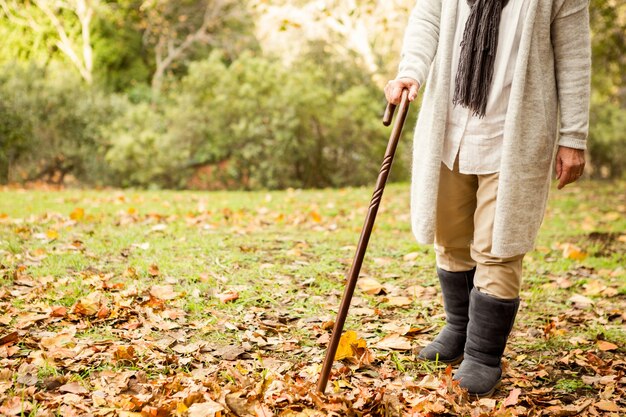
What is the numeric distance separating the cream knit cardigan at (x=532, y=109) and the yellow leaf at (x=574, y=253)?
8.96ft

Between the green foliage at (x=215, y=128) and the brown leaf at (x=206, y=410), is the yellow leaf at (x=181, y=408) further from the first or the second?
the green foliage at (x=215, y=128)

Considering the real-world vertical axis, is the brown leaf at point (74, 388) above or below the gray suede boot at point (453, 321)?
below

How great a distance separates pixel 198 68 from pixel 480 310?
32.3 ft

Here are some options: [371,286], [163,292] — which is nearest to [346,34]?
[371,286]

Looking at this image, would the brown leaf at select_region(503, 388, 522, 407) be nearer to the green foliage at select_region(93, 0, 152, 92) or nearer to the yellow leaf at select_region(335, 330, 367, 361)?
the yellow leaf at select_region(335, 330, 367, 361)

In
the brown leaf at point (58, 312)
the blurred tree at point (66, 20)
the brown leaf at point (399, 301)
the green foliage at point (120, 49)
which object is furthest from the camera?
the green foliage at point (120, 49)

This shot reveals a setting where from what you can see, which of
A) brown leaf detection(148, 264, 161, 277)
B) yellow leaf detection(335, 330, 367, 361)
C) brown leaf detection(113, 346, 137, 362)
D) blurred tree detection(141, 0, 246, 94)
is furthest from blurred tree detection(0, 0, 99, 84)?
yellow leaf detection(335, 330, 367, 361)

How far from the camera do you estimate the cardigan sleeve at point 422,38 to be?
8.32 feet

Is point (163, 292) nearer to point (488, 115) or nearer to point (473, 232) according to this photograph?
point (473, 232)

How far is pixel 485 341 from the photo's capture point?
2.59m

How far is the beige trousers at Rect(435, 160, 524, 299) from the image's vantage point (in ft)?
8.21

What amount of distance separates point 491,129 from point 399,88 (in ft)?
1.40

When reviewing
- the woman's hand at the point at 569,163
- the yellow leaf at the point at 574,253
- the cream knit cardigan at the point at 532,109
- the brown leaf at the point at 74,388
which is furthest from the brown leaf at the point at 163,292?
the yellow leaf at the point at 574,253

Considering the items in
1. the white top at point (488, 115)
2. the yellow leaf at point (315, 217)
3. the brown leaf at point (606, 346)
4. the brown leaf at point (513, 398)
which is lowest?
the brown leaf at point (513, 398)
